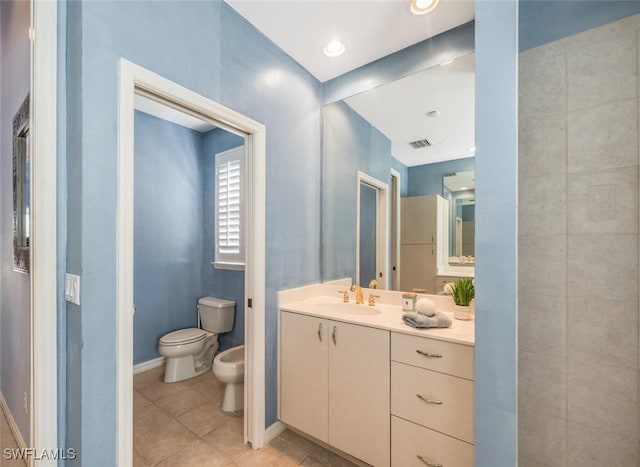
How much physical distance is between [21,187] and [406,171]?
99.1 inches

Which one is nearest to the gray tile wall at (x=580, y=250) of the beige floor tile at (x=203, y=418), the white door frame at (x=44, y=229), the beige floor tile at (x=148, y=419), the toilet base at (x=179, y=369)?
the beige floor tile at (x=203, y=418)

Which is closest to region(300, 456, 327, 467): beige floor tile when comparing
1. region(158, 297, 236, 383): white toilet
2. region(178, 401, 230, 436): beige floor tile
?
region(178, 401, 230, 436): beige floor tile

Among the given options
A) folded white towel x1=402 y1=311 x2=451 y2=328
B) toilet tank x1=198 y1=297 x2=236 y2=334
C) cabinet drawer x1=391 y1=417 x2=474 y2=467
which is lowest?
cabinet drawer x1=391 y1=417 x2=474 y2=467

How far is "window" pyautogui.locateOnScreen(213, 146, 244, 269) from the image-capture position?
2998mm

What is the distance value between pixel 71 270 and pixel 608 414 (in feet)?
7.87

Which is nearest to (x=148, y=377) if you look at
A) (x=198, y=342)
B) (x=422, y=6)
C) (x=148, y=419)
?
(x=198, y=342)

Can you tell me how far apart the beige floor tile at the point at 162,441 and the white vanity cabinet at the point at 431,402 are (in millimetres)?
1383

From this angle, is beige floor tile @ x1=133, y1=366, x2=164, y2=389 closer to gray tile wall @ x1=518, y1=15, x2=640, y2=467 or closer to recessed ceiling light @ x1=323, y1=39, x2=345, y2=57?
gray tile wall @ x1=518, y1=15, x2=640, y2=467

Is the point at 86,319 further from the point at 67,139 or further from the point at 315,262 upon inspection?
the point at 315,262

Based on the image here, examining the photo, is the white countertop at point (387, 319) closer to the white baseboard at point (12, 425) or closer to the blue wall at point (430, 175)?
the blue wall at point (430, 175)

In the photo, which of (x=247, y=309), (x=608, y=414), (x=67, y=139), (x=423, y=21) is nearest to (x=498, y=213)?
(x=608, y=414)

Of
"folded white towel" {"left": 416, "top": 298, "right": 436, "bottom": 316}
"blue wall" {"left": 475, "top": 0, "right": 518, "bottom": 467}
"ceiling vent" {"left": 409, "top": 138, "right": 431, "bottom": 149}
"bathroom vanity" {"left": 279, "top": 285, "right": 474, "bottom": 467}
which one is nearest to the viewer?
"blue wall" {"left": 475, "top": 0, "right": 518, "bottom": 467}

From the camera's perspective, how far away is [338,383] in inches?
66.4

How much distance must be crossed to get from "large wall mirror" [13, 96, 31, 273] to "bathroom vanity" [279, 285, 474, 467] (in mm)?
1595
